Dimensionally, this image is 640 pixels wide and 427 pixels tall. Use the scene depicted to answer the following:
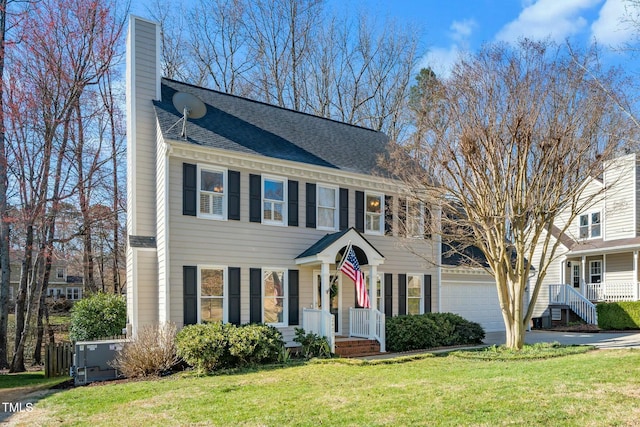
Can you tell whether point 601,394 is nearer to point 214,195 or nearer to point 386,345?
point 386,345

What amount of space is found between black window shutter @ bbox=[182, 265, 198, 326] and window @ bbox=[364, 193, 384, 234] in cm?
579

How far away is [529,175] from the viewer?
39.5 ft

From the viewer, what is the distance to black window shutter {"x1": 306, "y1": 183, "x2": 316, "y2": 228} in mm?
14398

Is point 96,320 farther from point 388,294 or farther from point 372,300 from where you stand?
point 388,294

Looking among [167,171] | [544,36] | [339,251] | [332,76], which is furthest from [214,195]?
[332,76]

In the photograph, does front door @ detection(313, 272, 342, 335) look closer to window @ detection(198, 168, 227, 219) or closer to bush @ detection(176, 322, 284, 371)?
bush @ detection(176, 322, 284, 371)

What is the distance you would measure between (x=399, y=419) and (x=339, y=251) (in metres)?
8.14

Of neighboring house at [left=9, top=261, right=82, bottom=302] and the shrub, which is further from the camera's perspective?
neighboring house at [left=9, top=261, right=82, bottom=302]

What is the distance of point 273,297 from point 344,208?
356cm

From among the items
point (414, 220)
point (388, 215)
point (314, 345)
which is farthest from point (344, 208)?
point (314, 345)

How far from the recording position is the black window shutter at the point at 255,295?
13.0 meters

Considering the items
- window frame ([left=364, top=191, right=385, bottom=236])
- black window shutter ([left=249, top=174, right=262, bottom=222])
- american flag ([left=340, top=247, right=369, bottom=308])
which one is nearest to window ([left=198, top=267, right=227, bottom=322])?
black window shutter ([left=249, top=174, right=262, bottom=222])

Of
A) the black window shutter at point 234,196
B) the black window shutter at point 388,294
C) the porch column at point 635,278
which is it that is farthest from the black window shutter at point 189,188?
the porch column at point 635,278

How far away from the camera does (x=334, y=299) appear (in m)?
14.7
